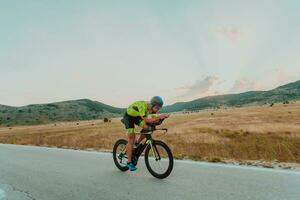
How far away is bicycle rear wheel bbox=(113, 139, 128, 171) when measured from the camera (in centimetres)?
984

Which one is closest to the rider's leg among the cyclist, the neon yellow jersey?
the cyclist

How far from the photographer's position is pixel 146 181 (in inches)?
325

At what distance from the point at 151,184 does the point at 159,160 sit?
0.78 m

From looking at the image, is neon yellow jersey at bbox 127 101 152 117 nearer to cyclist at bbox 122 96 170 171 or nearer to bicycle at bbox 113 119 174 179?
cyclist at bbox 122 96 170 171

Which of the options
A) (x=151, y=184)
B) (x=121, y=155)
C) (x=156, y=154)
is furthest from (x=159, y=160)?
(x=121, y=155)

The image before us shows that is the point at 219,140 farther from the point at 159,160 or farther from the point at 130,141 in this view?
the point at 159,160

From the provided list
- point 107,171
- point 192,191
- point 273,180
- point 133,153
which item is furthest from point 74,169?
point 273,180

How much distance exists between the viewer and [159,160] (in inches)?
337

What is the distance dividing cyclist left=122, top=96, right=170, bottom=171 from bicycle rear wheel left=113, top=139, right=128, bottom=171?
26.3 inches

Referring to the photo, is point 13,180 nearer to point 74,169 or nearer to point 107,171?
point 74,169

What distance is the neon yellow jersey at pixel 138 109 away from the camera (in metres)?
8.55

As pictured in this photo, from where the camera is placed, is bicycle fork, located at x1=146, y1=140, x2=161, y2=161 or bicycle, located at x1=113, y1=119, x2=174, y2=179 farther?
bicycle fork, located at x1=146, y1=140, x2=161, y2=161

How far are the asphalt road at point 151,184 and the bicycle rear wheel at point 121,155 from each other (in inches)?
8.3

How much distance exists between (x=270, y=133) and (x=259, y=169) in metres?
27.2
